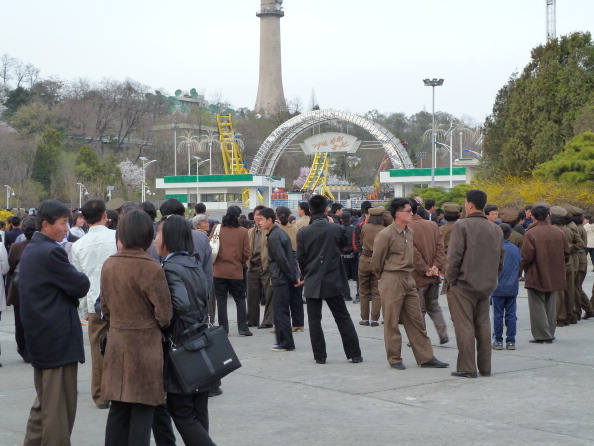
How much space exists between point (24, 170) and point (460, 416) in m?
70.3

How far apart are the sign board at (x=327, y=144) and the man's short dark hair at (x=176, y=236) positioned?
2468 inches

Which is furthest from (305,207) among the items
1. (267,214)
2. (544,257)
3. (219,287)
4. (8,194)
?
(8,194)

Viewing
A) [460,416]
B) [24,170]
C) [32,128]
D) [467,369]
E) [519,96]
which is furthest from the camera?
[32,128]

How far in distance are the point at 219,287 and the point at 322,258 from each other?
2552 mm

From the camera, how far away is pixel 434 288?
446 inches

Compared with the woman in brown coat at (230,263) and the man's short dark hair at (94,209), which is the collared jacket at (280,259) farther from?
the man's short dark hair at (94,209)

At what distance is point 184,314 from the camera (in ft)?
18.0

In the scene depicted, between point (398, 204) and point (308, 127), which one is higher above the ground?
point (308, 127)

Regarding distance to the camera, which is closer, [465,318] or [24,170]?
[465,318]

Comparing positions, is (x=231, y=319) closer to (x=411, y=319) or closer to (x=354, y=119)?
(x=411, y=319)

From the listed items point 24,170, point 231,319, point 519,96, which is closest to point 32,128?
point 24,170

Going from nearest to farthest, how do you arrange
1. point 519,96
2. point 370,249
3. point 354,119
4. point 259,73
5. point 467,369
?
point 467,369 → point 370,249 → point 519,96 → point 354,119 → point 259,73

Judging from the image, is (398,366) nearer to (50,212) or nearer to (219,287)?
(219,287)

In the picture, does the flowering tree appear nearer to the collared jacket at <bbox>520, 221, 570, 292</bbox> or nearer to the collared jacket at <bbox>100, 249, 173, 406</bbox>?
the collared jacket at <bbox>520, 221, 570, 292</bbox>
